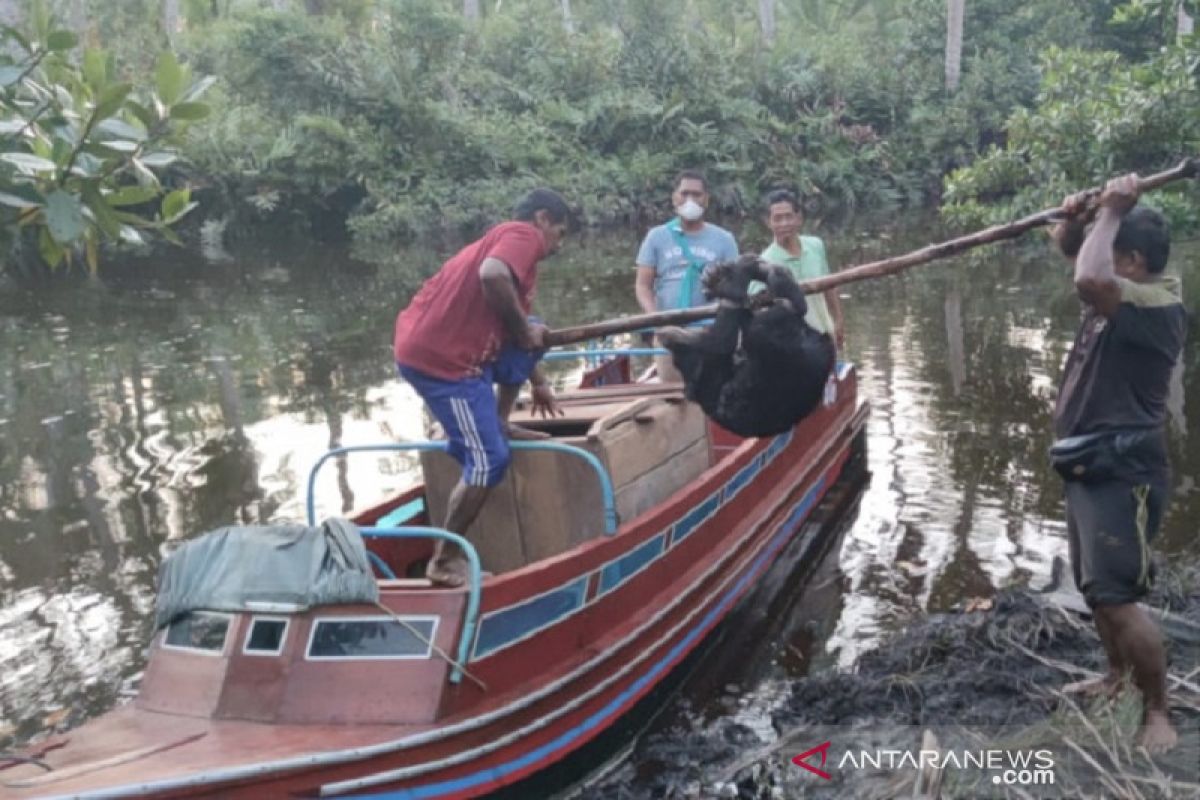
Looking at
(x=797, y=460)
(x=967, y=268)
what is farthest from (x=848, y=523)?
(x=967, y=268)

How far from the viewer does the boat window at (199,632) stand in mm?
4473

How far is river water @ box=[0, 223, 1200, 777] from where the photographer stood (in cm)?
683

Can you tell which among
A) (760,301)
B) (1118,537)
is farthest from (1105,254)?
(760,301)

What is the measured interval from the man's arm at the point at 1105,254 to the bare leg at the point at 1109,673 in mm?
1135

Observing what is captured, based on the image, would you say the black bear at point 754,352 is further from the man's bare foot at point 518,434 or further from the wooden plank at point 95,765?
the wooden plank at point 95,765

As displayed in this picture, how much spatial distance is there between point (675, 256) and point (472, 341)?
2.72 meters

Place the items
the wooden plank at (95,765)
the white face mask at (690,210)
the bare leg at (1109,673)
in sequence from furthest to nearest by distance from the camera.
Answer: the white face mask at (690,210) → the bare leg at (1109,673) → the wooden plank at (95,765)

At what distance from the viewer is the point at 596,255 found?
23703 millimetres

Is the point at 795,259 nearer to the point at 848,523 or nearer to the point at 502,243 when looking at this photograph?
the point at 848,523

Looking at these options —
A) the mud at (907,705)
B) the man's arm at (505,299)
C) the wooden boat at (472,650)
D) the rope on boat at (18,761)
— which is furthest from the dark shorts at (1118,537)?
the rope on boat at (18,761)

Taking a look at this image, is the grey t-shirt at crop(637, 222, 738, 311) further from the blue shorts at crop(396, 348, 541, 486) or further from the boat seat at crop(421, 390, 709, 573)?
the blue shorts at crop(396, 348, 541, 486)

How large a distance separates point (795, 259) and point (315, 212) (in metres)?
23.1

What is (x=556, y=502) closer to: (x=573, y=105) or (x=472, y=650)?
(x=472, y=650)

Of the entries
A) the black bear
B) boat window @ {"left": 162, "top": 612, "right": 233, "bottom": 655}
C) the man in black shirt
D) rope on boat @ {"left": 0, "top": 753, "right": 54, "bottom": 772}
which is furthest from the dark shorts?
rope on boat @ {"left": 0, "top": 753, "right": 54, "bottom": 772}
